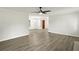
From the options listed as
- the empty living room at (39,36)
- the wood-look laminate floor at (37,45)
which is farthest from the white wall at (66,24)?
the wood-look laminate floor at (37,45)

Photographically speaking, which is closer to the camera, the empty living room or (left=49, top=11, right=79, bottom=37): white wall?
the empty living room

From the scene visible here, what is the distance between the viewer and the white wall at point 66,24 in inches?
205

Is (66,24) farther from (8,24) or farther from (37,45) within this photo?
(8,24)

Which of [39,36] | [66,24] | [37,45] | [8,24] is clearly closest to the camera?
[37,45]

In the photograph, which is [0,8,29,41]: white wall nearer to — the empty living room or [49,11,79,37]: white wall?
the empty living room

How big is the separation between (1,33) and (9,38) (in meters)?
0.44

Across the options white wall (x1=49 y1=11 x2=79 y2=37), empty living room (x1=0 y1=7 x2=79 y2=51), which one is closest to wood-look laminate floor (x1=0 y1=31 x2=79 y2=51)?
empty living room (x1=0 y1=7 x2=79 y2=51)

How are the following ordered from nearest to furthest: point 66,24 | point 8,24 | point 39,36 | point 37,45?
point 37,45 → point 8,24 → point 39,36 → point 66,24

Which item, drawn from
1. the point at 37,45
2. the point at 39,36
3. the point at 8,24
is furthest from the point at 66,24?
the point at 8,24

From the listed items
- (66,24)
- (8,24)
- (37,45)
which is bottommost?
(37,45)

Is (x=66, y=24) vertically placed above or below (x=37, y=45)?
above

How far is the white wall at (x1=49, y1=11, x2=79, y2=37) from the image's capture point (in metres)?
5.21

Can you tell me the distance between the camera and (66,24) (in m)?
5.62
